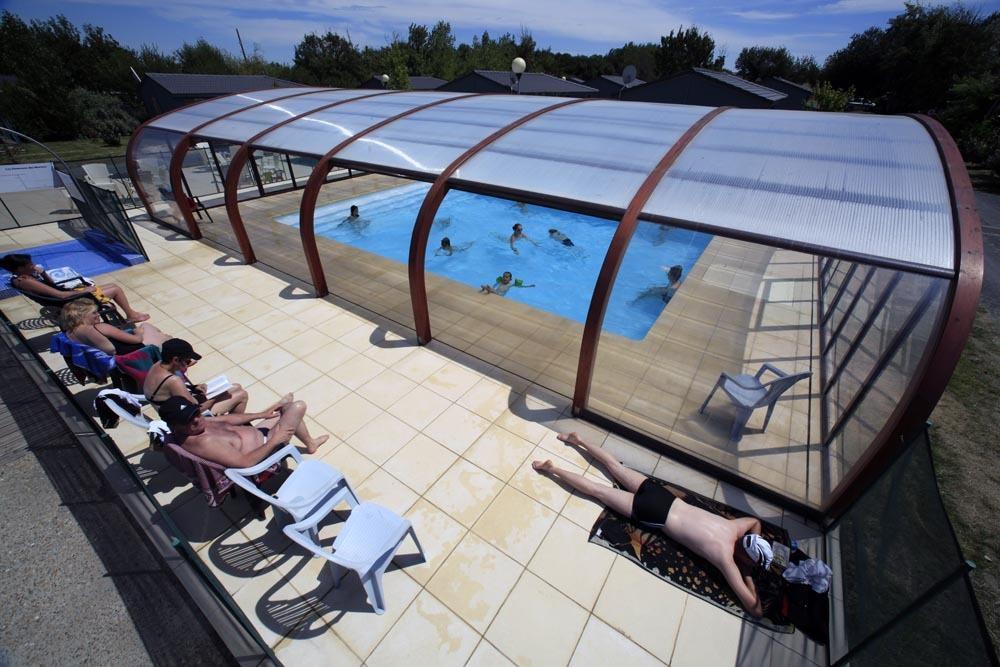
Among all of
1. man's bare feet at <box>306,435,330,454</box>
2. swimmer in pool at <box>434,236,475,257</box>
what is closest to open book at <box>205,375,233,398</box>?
man's bare feet at <box>306,435,330,454</box>

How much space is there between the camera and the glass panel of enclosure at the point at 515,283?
726cm

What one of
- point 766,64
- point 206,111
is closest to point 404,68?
point 206,111

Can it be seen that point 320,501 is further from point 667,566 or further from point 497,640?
point 667,566

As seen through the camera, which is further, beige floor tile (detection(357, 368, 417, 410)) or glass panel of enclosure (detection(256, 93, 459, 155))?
glass panel of enclosure (detection(256, 93, 459, 155))

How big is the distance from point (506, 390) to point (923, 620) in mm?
4737

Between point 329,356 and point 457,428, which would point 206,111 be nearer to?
point 329,356

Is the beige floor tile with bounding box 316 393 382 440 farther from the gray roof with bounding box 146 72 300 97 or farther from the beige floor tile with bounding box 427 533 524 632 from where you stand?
the gray roof with bounding box 146 72 300 97

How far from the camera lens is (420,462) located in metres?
5.13

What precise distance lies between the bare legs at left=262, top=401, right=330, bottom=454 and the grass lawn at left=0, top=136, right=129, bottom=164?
3501 cm

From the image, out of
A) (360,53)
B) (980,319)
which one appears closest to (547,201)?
(980,319)

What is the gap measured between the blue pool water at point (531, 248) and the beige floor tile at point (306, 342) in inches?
150

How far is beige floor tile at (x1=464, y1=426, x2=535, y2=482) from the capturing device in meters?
5.08

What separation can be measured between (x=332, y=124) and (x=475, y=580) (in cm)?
940

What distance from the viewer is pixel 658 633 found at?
11.8 ft
